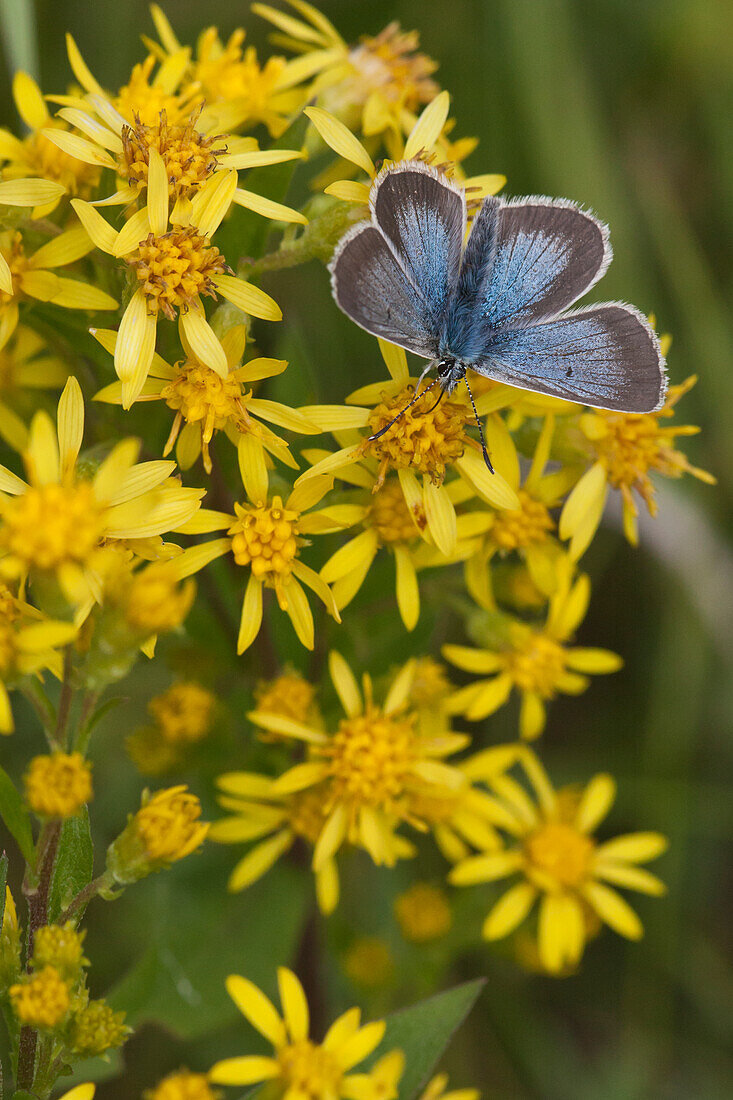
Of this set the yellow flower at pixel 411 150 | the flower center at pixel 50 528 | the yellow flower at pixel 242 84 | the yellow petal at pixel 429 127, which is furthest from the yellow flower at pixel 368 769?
the yellow flower at pixel 242 84

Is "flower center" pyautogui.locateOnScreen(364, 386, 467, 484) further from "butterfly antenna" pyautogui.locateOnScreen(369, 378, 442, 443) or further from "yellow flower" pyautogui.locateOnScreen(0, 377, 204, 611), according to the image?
"yellow flower" pyautogui.locateOnScreen(0, 377, 204, 611)

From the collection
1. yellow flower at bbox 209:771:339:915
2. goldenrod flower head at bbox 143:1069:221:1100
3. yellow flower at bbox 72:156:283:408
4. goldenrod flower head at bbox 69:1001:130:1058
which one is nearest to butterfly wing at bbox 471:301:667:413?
yellow flower at bbox 72:156:283:408

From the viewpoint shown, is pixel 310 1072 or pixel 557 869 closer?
pixel 310 1072

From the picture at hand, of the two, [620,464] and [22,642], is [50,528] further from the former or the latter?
[620,464]

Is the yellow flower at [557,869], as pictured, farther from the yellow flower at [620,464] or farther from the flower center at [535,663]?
the yellow flower at [620,464]

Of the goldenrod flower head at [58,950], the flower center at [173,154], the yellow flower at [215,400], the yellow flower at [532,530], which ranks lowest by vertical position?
the goldenrod flower head at [58,950]

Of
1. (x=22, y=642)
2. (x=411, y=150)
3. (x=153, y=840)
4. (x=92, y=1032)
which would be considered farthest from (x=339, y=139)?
(x=92, y=1032)
